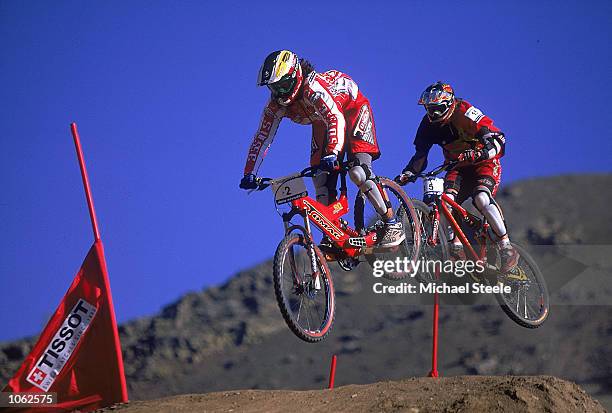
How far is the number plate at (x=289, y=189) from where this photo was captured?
14.1 metres

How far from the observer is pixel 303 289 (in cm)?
1407

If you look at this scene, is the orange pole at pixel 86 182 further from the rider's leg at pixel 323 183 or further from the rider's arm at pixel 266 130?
the rider's leg at pixel 323 183

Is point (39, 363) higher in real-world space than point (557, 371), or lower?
lower

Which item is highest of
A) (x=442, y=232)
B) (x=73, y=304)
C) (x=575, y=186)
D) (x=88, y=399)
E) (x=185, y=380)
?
(x=575, y=186)

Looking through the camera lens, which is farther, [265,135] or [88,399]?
[265,135]

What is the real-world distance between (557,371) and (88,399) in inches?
2414

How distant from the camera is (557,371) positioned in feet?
234

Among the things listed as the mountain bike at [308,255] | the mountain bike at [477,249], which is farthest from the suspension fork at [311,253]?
the mountain bike at [477,249]

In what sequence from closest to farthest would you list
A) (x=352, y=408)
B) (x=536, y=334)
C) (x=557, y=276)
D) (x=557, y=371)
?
(x=352, y=408) → (x=557, y=276) → (x=557, y=371) → (x=536, y=334)

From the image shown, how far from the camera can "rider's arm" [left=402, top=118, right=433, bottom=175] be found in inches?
645

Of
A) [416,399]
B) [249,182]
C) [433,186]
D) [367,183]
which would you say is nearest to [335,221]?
→ [367,183]

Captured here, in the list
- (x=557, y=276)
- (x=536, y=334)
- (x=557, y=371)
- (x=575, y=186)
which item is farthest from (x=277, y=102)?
(x=575, y=186)

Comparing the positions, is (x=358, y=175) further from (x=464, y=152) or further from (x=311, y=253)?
(x=464, y=152)

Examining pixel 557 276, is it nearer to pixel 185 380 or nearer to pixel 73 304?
pixel 73 304
